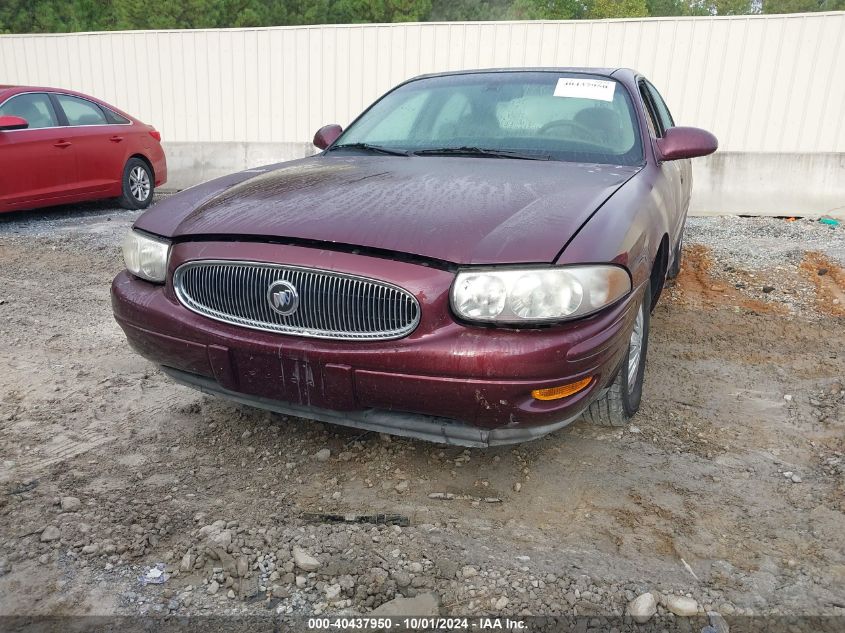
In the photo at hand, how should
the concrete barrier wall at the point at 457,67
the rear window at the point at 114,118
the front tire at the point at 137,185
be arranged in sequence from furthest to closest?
the concrete barrier wall at the point at 457,67
the front tire at the point at 137,185
the rear window at the point at 114,118

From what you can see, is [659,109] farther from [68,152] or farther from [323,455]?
[68,152]

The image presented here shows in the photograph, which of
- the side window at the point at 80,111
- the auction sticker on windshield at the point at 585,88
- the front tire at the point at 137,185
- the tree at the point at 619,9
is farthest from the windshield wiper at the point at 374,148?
the tree at the point at 619,9

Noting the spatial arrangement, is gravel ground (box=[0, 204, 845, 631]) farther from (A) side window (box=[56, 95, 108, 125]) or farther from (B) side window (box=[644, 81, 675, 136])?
(A) side window (box=[56, 95, 108, 125])

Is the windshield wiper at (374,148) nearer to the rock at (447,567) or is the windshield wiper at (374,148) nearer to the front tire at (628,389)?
the front tire at (628,389)

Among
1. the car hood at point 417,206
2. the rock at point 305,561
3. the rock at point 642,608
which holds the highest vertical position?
the car hood at point 417,206

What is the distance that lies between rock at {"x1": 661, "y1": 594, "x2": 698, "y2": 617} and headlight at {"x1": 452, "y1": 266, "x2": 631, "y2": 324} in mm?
827

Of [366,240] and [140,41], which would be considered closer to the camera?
[366,240]

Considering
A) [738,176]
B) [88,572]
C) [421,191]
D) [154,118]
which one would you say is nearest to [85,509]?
[88,572]

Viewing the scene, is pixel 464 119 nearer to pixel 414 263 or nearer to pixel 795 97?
pixel 414 263

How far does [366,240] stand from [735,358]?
8.57 feet

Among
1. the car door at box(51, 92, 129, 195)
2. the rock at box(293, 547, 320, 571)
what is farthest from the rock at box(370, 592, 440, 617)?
the car door at box(51, 92, 129, 195)

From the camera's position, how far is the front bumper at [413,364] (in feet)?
6.59

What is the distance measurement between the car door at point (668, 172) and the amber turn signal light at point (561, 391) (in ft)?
4.42

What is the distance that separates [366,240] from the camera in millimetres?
2115
